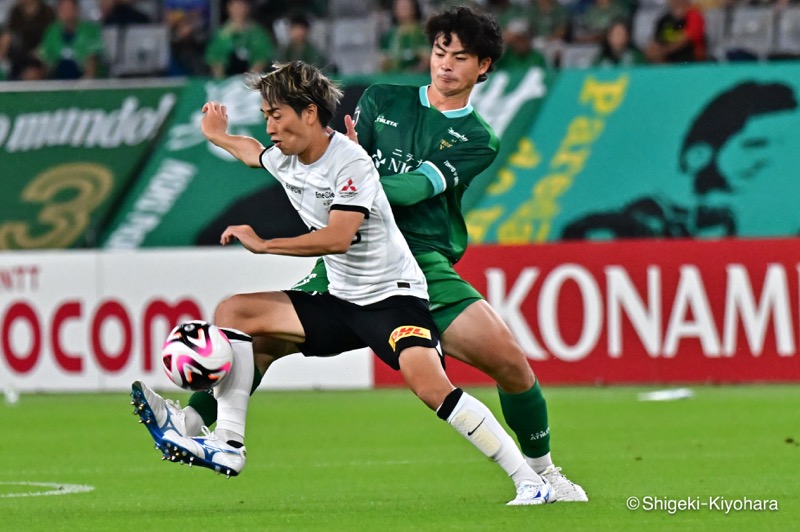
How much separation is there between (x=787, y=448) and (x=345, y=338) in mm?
3496

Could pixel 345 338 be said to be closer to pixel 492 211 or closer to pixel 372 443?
pixel 372 443

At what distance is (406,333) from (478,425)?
18.3 inches

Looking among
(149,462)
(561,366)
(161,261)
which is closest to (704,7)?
(561,366)

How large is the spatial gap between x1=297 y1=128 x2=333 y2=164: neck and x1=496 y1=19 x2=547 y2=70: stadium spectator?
8595 mm

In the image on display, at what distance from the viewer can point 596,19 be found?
15.5 meters

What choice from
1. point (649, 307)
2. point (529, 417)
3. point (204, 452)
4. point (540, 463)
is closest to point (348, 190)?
point (204, 452)

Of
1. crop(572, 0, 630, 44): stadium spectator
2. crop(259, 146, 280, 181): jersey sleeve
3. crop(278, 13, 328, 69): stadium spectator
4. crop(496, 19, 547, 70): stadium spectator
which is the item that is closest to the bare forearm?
crop(259, 146, 280, 181): jersey sleeve

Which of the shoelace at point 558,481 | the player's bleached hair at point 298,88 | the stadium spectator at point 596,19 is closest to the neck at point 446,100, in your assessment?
the player's bleached hair at point 298,88

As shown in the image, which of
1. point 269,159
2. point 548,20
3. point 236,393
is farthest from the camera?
point 548,20

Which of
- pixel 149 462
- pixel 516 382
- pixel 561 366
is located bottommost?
pixel 561 366

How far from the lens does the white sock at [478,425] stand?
248 inches

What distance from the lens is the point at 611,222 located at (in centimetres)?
1399

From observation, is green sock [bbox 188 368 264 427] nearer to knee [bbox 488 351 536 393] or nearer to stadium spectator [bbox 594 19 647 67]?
knee [bbox 488 351 536 393]

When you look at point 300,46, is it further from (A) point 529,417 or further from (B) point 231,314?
(B) point 231,314
